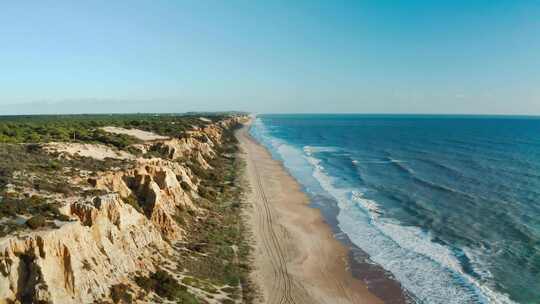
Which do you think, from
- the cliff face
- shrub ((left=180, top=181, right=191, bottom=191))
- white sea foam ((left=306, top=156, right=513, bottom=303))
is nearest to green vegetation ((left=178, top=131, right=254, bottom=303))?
shrub ((left=180, top=181, right=191, bottom=191))

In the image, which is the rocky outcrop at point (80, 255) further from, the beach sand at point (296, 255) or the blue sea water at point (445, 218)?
the blue sea water at point (445, 218)

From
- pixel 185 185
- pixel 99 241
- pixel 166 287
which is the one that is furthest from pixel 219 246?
pixel 185 185

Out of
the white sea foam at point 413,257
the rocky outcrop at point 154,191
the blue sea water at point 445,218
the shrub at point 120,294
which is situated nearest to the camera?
the shrub at point 120,294

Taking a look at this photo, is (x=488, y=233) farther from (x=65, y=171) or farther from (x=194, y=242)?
(x=65, y=171)

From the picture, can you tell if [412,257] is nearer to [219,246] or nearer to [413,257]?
[413,257]

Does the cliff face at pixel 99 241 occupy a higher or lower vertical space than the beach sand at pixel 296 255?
higher

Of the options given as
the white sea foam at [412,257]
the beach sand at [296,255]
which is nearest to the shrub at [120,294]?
the beach sand at [296,255]
